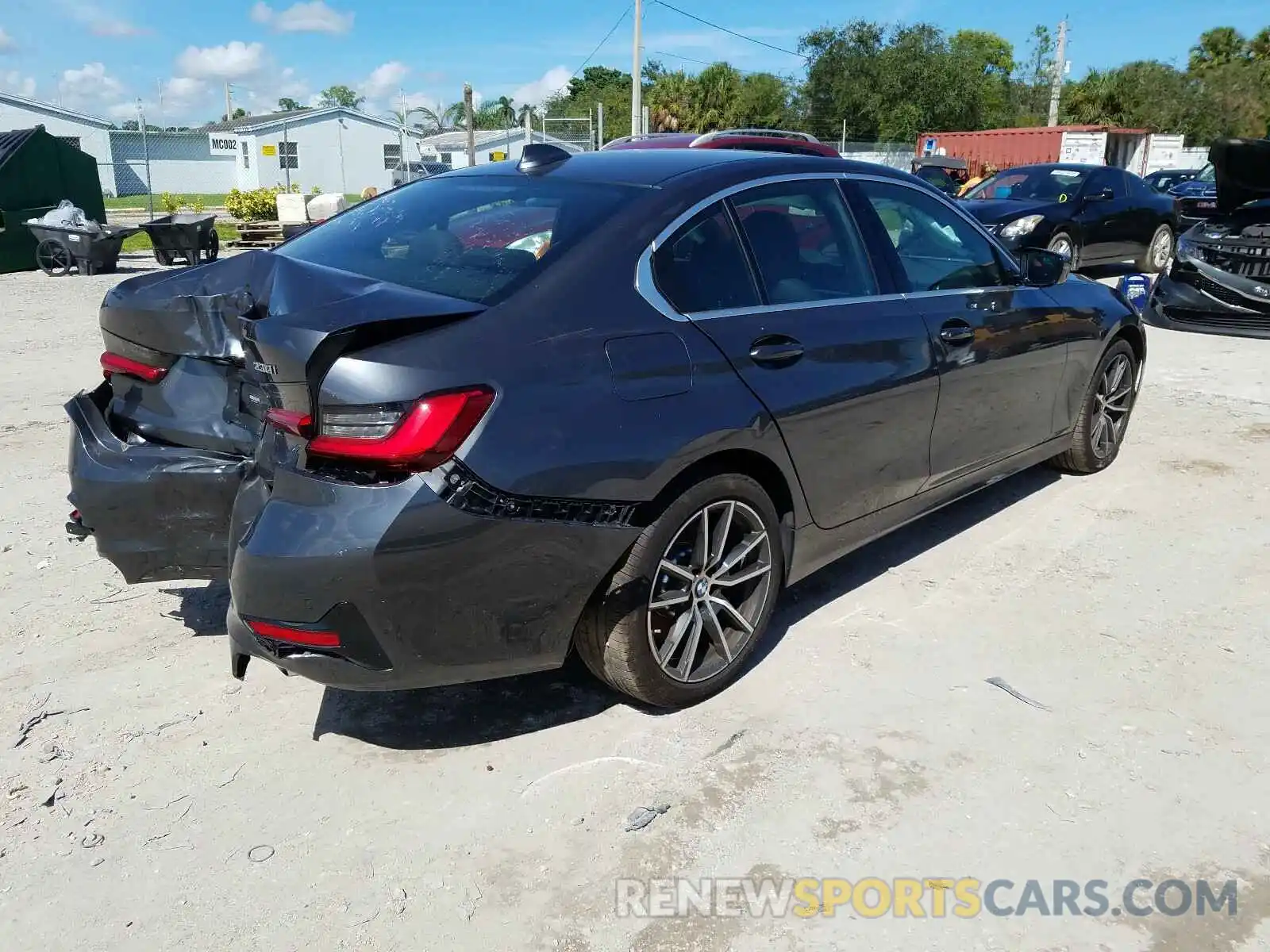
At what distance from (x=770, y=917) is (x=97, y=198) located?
18.5m

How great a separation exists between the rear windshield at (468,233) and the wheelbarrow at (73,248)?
43.8 feet

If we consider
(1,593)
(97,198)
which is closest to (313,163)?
(97,198)

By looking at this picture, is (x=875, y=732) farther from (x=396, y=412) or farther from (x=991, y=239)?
(x=991, y=239)

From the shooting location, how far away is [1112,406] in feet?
17.9

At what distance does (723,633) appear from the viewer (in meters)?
3.27

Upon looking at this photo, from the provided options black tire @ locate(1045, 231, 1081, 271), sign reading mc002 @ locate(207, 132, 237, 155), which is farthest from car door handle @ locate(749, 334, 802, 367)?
sign reading mc002 @ locate(207, 132, 237, 155)

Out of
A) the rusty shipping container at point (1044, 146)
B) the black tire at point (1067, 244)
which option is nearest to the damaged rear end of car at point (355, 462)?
the black tire at point (1067, 244)

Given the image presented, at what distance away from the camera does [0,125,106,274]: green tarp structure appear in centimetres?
1505

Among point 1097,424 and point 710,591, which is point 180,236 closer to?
point 1097,424

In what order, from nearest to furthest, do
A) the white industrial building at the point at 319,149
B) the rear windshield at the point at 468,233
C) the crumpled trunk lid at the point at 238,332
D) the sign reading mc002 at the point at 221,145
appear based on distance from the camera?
the crumpled trunk lid at the point at 238,332
the rear windshield at the point at 468,233
the sign reading mc002 at the point at 221,145
the white industrial building at the point at 319,149

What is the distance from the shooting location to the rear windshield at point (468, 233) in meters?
2.87

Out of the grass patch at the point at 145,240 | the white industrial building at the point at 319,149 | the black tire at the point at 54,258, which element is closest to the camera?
the black tire at the point at 54,258

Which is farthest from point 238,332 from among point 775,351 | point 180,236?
point 180,236

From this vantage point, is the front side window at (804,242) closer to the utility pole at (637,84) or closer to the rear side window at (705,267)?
the rear side window at (705,267)
